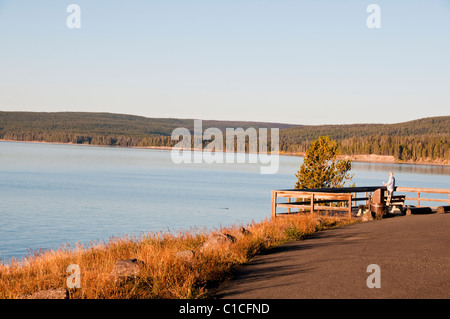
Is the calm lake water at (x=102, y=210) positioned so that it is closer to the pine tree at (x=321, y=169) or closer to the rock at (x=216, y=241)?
the pine tree at (x=321, y=169)

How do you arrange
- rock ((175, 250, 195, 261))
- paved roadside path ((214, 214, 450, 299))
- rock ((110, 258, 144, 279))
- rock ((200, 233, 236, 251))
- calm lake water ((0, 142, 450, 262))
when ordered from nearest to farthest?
paved roadside path ((214, 214, 450, 299)), rock ((110, 258, 144, 279)), rock ((175, 250, 195, 261)), rock ((200, 233, 236, 251)), calm lake water ((0, 142, 450, 262))

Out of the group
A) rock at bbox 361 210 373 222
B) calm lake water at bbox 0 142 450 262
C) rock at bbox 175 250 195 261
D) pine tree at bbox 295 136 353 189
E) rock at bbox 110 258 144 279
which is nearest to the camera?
rock at bbox 110 258 144 279

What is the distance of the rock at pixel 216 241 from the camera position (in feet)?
44.2

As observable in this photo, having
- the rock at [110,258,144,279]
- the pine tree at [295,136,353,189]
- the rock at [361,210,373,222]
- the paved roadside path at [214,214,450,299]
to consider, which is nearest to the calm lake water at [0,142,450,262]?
the pine tree at [295,136,353,189]

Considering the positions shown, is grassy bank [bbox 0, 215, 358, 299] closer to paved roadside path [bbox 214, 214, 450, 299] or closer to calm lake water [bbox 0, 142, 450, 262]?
paved roadside path [bbox 214, 214, 450, 299]

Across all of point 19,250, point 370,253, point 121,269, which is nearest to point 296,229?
point 370,253

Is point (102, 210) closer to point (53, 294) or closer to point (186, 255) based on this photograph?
point (186, 255)

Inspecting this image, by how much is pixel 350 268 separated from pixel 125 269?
461 cm

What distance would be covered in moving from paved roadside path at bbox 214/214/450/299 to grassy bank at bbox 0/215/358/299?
17.8 inches

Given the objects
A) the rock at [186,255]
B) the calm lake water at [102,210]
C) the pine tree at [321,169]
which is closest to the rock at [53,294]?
the rock at [186,255]

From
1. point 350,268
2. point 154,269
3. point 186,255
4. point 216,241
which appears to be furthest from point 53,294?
point 350,268

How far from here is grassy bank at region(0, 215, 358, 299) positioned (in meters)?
9.34

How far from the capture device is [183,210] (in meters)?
53.2
